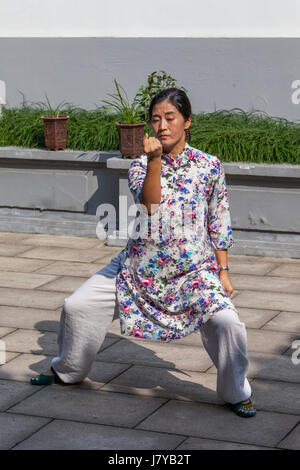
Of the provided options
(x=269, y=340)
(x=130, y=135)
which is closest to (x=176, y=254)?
(x=269, y=340)

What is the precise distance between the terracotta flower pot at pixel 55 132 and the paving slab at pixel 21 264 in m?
1.40

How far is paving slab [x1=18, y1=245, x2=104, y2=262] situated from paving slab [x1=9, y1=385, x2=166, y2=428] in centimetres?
321

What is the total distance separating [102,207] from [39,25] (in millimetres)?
2751

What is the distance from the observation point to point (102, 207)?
9172 mm

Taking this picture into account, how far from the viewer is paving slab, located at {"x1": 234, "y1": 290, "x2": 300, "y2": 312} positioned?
6911mm

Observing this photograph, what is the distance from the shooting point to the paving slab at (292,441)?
444cm

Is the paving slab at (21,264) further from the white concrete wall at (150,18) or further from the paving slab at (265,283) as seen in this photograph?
the white concrete wall at (150,18)

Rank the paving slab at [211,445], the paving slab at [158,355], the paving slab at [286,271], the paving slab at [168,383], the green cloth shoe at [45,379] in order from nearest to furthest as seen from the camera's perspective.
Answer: the paving slab at [211,445], the paving slab at [168,383], the green cloth shoe at [45,379], the paving slab at [158,355], the paving slab at [286,271]

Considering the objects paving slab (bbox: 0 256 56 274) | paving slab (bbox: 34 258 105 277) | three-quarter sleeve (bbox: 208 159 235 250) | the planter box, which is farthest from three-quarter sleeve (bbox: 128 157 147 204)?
the planter box

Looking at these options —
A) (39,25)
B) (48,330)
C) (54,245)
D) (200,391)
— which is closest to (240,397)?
(200,391)

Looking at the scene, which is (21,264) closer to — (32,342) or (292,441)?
(32,342)

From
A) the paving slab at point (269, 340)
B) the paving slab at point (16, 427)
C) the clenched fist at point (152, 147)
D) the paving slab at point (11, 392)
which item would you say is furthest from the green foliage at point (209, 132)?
the paving slab at point (16, 427)

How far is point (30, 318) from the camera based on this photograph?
6652 mm
